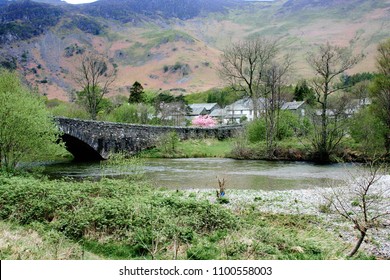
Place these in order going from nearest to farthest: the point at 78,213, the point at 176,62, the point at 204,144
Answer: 1. the point at 78,213
2. the point at 204,144
3. the point at 176,62

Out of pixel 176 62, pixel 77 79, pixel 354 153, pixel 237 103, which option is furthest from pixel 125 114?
pixel 176 62

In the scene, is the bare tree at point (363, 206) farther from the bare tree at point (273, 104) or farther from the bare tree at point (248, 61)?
the bare tree at point (248, 61)

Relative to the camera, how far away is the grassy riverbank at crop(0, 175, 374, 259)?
8445 millimetres

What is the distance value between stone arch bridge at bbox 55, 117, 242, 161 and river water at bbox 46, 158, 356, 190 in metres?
5.35

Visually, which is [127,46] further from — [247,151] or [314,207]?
[314,207]

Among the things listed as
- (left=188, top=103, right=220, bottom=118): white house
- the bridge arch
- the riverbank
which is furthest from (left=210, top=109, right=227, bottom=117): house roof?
the bridge arch

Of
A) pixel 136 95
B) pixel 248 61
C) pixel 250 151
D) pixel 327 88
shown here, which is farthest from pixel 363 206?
pixel 136 95

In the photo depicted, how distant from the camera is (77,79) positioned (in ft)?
169

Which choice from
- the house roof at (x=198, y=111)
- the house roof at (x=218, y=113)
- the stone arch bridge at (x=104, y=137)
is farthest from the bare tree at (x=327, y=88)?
the house roof at (x=198, y=111)

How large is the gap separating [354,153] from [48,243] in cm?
2748

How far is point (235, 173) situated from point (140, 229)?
16.2 metres

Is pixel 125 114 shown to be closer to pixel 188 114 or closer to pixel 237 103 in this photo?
pixel 188 114

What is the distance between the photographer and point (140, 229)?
9.84 meters

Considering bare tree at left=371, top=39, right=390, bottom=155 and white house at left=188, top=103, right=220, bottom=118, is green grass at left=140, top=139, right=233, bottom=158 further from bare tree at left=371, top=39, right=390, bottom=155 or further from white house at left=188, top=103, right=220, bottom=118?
white house at left=188, top=103, right=220, bottom=118
